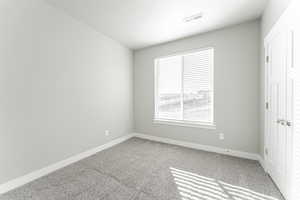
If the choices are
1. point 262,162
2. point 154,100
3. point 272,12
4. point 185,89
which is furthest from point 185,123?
point 272,12

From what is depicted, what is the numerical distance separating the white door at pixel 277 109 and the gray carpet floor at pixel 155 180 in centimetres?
28

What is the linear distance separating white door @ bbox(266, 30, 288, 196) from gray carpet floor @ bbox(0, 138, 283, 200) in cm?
28

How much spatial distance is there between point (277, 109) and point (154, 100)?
2549 mm

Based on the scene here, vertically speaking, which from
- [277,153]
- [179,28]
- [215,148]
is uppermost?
[179,28]

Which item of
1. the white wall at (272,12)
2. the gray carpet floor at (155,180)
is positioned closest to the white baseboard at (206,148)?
the gray carpet floor at (155,180)

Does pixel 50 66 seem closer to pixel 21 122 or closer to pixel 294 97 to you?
pixel 21 122

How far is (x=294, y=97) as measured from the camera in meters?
1.33

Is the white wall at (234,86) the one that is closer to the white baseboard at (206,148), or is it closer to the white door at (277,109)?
the white baseboard at (206,148)

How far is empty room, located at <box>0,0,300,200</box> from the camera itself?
5.37 ft

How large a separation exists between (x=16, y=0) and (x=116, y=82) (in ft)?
6.91

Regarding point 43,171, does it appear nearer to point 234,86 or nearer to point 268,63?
point 234,86

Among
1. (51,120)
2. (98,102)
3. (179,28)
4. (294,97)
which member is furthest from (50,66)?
(294,97)

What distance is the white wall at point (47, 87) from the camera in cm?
170

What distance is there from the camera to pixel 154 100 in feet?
12.2
